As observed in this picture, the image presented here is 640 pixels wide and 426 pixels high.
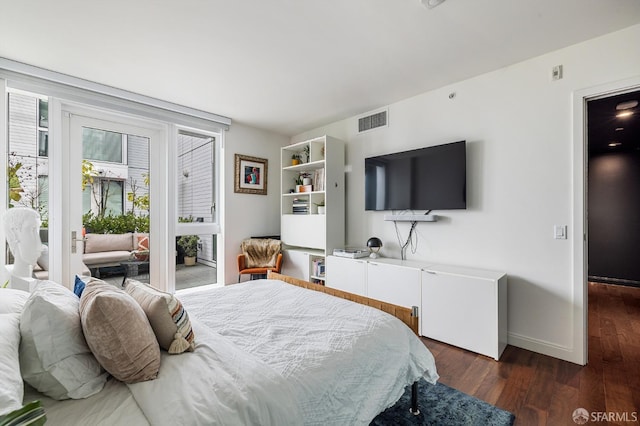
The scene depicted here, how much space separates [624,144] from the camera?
4336 millimetres

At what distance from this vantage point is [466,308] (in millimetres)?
2432

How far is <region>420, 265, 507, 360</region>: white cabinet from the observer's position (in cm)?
231

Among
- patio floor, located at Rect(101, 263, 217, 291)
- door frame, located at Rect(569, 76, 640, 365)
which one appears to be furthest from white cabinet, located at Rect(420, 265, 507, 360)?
patio floor, located at Rect(101, 263, 217, 291)

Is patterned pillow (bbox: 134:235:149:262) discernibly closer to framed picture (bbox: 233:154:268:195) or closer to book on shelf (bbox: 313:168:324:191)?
framed picture (bbox: 233:154:268:195)

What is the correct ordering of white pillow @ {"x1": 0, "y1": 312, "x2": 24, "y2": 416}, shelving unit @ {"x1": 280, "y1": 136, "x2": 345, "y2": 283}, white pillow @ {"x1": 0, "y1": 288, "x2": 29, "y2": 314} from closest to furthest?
white pillow @ {"x1": 0, "y1": 312, "x2": 24, "y2": 416} < white pillow @ {"x1": 0, "y1": 288, "x2": 29, "y2": 314} < shelving unit @ {"x1": 280, "y1": 136, "x2": 345, "y2": 283}

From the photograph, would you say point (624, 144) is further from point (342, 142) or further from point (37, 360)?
point (37, 360)

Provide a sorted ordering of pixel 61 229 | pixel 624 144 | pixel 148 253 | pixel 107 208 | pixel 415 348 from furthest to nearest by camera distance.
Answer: pixel 624 144 < pixel 148 253 < pixel 107 208 < pixel 61 229 < pixel 415 348

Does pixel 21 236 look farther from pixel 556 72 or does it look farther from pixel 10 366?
pixel 556 72

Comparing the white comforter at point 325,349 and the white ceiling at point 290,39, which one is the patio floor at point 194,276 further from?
the white ceiling at point 290,39

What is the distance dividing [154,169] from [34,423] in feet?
11.3

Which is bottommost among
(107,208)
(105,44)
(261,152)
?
(107,208)

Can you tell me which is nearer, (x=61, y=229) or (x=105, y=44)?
(x=105, y=44)

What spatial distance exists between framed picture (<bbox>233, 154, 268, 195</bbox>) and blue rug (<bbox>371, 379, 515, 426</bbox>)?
3247 mm

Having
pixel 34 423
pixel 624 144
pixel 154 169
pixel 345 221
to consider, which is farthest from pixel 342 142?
pixel 624 144
